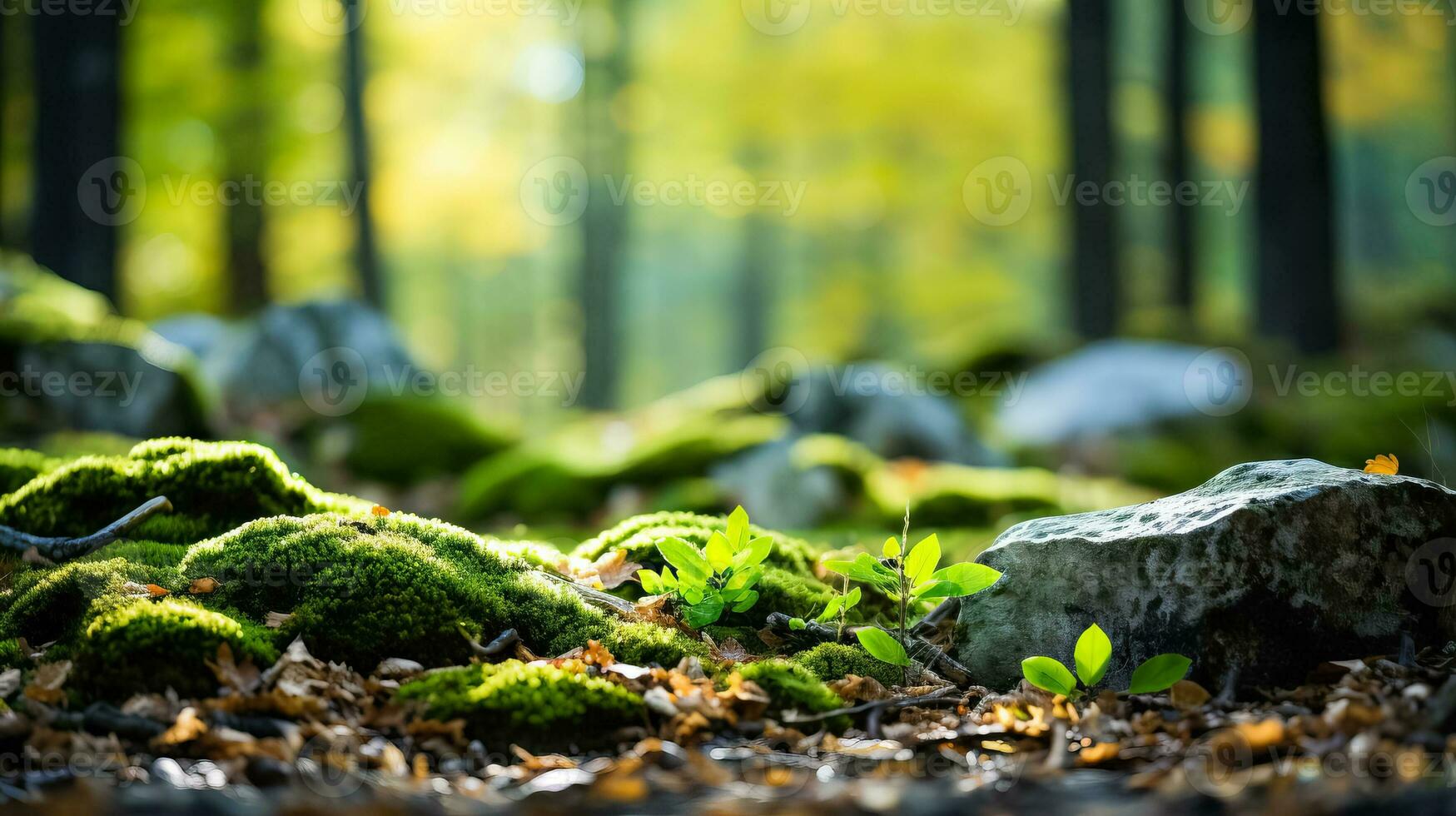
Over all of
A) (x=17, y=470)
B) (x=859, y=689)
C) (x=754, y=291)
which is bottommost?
(x=859, y=689)

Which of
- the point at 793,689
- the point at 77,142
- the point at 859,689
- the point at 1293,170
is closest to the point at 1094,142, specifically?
the point at 1293,170

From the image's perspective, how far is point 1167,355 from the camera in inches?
432

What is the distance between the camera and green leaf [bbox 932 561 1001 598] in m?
2.90

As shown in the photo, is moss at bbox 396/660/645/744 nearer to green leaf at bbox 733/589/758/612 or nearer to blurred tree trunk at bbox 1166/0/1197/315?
green leaf at bbox 733/589/758/612

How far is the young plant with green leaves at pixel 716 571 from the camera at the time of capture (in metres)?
3.04

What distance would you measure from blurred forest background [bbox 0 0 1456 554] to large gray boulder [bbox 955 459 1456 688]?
0.86 meters

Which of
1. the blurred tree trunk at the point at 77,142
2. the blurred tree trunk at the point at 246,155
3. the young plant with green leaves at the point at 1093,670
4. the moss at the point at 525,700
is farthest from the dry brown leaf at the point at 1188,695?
the blurred tree trunk at the point at 246,155

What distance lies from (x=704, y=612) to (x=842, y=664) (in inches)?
18.7

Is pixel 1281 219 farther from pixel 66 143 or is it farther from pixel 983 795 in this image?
pixel 66 143

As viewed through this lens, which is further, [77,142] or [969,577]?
[77,142]

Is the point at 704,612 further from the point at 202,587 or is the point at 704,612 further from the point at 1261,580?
the point at 1261,580

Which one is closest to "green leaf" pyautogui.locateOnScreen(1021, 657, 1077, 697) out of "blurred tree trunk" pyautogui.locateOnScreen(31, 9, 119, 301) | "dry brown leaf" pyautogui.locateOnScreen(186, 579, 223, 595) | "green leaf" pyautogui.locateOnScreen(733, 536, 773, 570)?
"green leaf" pyautogui.locateOnScreen(733, 536, 773, 570)

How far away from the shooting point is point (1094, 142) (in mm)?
12656

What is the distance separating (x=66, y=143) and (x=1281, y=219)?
516 inches
